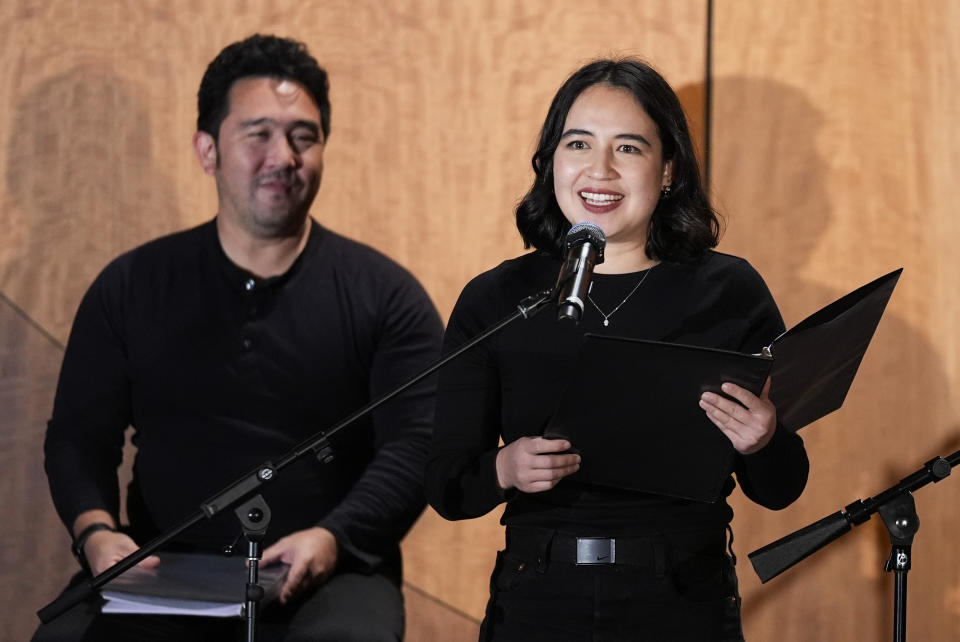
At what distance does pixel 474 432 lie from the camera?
1.96 metres

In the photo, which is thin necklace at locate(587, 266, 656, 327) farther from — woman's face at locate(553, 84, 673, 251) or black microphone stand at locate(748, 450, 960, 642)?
black microphone stand at locate(748, 450, 960, 642)

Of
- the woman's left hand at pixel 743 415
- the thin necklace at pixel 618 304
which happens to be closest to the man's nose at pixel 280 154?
the thin necklace at pixel 618 304

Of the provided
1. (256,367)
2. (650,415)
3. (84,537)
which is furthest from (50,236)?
(650,415)

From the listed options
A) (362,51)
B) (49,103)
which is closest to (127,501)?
(49,103)

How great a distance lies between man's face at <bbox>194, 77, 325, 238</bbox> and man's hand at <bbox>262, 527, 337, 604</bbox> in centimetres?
76

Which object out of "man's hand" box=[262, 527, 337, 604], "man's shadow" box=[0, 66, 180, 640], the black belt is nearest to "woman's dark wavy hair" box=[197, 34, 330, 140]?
"man's shadow" box=[0, 66, 180, 640]

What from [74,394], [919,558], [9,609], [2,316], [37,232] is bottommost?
[9,609]

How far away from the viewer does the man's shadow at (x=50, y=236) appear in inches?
124

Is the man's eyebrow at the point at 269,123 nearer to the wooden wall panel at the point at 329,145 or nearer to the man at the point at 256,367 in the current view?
the man at the point at 256,367

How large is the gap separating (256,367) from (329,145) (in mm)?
710

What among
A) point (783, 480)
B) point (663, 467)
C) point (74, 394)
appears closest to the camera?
point (663, 467)

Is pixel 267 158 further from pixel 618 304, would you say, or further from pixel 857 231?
pixel 857 231

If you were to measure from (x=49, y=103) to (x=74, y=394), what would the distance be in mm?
854

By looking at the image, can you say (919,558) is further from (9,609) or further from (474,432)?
(9,609)
